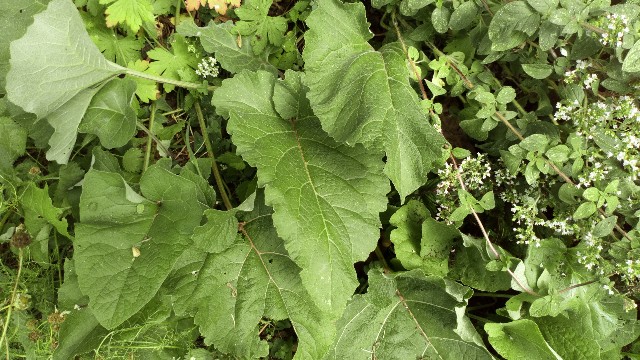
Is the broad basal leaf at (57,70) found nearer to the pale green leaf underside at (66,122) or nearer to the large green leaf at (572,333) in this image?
the pale green leaf underside at (66,122)

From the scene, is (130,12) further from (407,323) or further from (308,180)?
(407,323)

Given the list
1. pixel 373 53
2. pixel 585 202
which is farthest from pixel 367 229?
pixel 585 202

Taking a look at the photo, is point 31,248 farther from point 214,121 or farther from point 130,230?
point 214,121

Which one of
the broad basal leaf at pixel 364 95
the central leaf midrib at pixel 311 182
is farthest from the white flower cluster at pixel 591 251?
the central leaf midrib at pixel 311 182

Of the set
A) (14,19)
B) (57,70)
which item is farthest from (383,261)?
(14,19)

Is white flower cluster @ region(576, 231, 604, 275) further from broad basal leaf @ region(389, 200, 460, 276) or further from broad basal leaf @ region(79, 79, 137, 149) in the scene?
broad basal leaf @ region(79, 79, 137, 149)

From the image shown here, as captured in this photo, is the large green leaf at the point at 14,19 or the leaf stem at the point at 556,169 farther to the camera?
the large green leaf at the point at 14,19

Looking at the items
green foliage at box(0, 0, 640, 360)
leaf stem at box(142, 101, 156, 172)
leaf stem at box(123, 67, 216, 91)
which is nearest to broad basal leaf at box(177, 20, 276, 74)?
green foliage at box(0, 0, 640, 360)
